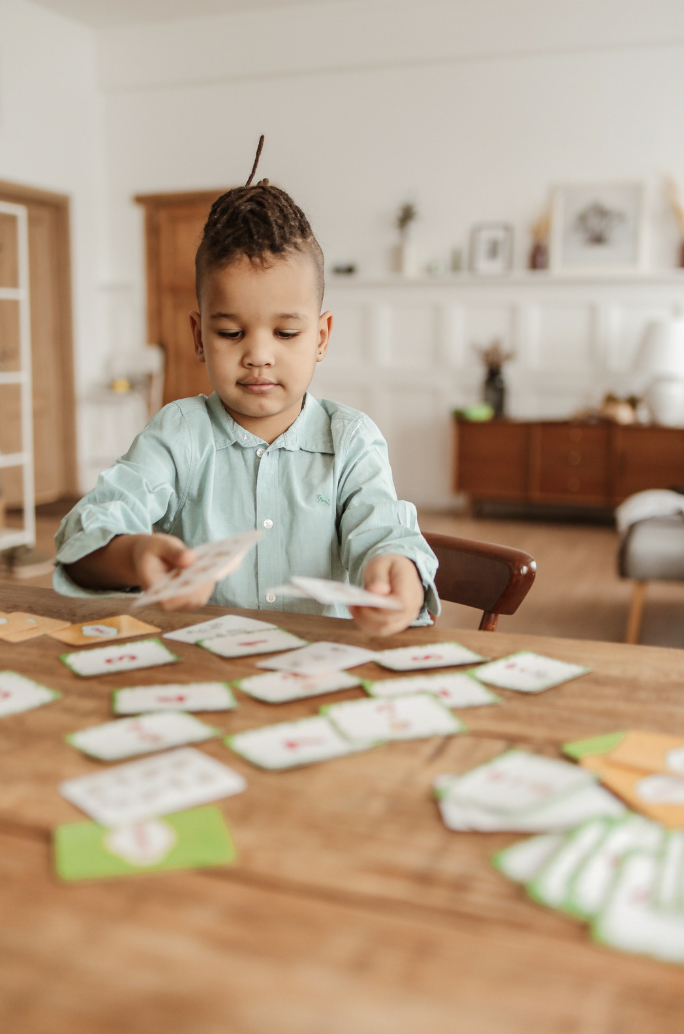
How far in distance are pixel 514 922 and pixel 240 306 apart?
811 mm

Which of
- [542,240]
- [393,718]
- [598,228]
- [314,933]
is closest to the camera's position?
[314,933]

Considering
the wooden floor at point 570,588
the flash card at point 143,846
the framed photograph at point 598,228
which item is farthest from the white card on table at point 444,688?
the framed photograph at point 598,228

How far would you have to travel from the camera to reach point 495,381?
5738 mm

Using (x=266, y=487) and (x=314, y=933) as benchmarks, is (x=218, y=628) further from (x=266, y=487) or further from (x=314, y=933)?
(x=314, y=933)

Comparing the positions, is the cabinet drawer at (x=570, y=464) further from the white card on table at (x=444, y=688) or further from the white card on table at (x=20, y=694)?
the white card on table at (x=20, y=694)

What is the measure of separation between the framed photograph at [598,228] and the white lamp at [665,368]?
0.67m

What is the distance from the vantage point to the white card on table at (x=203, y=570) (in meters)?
0.76

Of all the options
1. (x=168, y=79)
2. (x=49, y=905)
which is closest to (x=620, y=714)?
(x=49, y=905)

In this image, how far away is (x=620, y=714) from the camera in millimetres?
744

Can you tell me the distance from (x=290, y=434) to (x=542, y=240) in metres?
4.96

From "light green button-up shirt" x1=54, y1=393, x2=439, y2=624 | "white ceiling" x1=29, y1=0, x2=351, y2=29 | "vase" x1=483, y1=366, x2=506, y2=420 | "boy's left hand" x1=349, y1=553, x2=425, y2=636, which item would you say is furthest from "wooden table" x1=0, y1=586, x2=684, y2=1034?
"white ceiling" x1=29, y1=0, x2=351, y2=29

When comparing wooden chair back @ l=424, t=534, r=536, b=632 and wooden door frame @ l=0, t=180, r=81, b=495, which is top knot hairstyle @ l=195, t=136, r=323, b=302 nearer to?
wooden chair back @ l=424, t=534, r=536, b=632

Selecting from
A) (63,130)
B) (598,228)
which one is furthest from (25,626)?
(63,130)

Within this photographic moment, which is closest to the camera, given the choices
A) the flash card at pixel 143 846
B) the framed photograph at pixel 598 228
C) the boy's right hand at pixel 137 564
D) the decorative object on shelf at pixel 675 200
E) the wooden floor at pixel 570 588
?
the flash card at pixel 143 846
